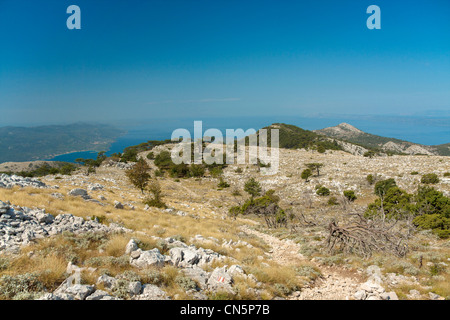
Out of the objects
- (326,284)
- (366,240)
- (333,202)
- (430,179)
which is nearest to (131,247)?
(326,284)

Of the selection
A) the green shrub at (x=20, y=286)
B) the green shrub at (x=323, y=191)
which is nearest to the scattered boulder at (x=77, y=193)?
the green shrub at (x=20, y=286)

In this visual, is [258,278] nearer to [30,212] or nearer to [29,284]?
[29,284]

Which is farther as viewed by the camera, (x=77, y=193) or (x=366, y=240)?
(x=77, y=193)

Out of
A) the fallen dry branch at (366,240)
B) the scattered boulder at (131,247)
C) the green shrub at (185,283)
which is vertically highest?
the scattered boulder at (131,247)

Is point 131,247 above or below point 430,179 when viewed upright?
above

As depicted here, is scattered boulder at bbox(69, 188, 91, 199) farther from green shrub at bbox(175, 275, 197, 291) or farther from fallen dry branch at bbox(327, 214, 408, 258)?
fallen dry branch at bbox(327, 214, 408, 258)

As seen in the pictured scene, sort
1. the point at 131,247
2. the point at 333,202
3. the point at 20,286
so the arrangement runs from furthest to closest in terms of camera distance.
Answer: the point at 333,202
the point at 131,247
the point at 20,286

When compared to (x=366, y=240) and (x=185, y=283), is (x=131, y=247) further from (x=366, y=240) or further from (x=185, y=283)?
(x=366, y=240)

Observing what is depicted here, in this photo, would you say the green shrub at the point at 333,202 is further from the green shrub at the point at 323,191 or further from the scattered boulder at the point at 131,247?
the scattered boulder at the point at 131,247

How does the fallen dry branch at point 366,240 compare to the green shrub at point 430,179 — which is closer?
the fallen dry branch at point 366,240

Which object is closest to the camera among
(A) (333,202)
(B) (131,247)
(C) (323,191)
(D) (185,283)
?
(D) (185,283)

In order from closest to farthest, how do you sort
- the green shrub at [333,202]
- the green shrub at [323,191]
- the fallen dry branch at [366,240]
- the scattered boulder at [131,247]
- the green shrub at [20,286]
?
the green shrub at [20,286] < the scattered boulder at [131,247] < the fallen dry branch at [366,240] < the green shrub at [333,202] < the green shrub at [323,191]
